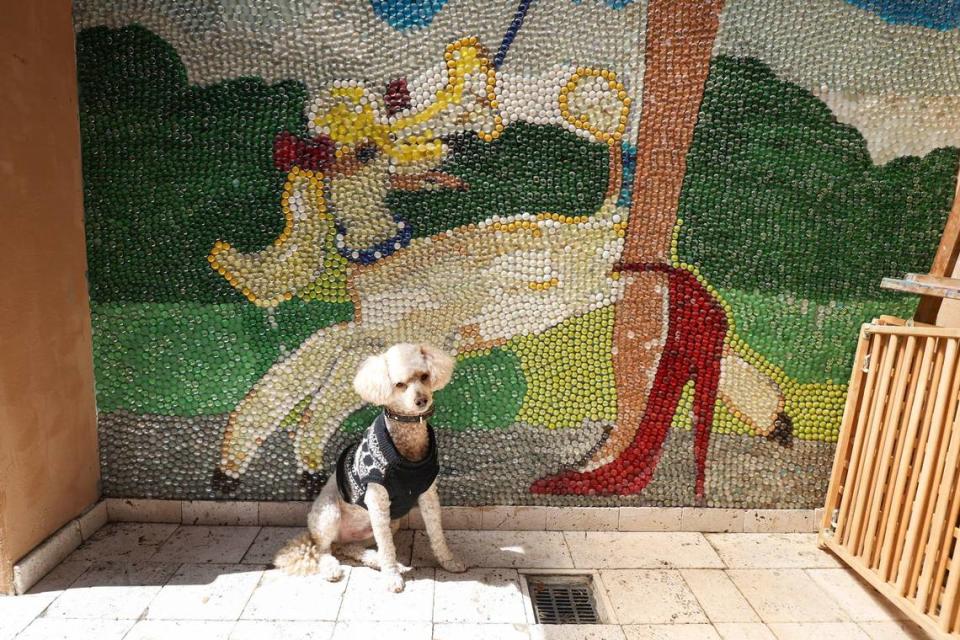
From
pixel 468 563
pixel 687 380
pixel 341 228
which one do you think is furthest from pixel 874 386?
pixel 341 228

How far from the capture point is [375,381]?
2.10 m

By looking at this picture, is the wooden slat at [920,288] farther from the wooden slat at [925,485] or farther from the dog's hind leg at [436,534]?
the dog's hind leg at [436,534]

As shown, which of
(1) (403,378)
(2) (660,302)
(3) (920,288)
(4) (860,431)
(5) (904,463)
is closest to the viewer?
(1) (403,378)

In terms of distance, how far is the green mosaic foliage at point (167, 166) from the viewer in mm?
2412

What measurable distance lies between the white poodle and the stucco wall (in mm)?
984

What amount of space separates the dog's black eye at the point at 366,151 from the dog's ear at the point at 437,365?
0.89 meters

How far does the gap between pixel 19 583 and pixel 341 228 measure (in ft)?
6.01

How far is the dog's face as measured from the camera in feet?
6.85

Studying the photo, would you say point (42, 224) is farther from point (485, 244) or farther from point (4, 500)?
point (485, 244)

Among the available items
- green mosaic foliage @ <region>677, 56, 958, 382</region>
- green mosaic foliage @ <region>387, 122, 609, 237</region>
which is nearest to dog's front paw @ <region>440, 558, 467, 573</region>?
green mosaic foliage @ <region>387, 122, 609, 237</region>

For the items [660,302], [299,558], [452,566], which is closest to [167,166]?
[299,558]

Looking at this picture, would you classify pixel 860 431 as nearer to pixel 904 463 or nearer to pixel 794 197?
pixel 904 463

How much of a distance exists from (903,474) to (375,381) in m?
2.03

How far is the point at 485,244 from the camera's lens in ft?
8.31
